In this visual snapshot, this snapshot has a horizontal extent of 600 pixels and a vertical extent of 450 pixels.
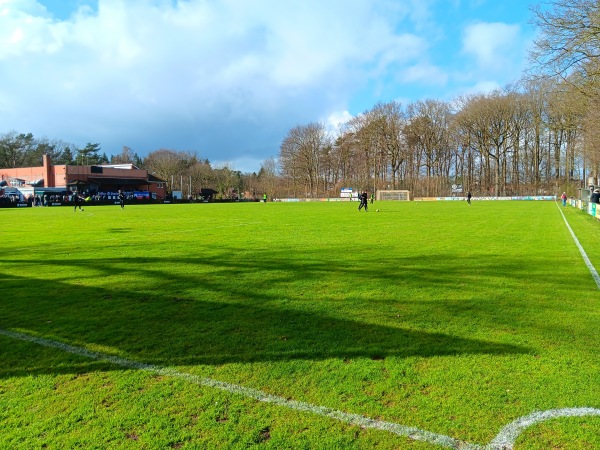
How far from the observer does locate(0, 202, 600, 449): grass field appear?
10.6 feet

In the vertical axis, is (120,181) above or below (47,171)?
below

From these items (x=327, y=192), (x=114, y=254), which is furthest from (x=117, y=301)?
(x=327, y=192)

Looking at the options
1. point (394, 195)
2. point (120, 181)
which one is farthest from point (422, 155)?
point (120, 181)

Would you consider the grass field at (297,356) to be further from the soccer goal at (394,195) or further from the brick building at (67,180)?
the brick building at (67,180)

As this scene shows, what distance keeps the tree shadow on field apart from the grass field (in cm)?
3

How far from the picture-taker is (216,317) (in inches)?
237

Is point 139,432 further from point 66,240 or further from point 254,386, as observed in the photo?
point 66,240

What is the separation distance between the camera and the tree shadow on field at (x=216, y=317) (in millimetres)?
4762

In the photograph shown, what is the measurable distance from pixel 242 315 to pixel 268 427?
2.93 m

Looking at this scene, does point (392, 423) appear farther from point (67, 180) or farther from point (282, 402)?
point (67, 180)

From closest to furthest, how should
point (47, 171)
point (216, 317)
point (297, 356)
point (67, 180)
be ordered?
point (297, 356) < point (216, 317) < point (47, 171) < point (67, 180)

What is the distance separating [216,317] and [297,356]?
1.86m

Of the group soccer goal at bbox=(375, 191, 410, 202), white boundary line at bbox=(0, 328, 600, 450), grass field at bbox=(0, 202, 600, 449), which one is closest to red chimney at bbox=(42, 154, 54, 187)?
soccer goal at bbox=(375, 191, 410, 202)

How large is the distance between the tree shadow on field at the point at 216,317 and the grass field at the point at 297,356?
0.11 feet
